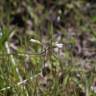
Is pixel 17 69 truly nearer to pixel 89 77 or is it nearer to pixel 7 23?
pixel 89 77

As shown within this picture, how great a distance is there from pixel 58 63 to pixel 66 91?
0.21 m

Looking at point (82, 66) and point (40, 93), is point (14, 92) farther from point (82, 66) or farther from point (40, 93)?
point (82, 66)

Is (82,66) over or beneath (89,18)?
beneath

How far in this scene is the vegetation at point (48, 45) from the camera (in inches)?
79.6

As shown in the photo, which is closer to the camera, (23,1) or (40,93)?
(40,93)

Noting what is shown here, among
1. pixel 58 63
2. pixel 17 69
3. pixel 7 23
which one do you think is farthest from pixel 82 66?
pixel 7 23

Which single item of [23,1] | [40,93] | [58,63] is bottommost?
[40,93]

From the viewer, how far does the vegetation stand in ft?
6.63

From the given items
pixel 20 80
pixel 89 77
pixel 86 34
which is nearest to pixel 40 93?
pixel 20 80

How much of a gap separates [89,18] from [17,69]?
1.05 m

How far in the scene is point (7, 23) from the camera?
2.79 meters

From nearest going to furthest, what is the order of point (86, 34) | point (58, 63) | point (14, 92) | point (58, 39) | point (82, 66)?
point (14, 92)
point (58, 63)
point (82, 66)
point (58, 39)
point (86, 34)

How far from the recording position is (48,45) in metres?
2.55

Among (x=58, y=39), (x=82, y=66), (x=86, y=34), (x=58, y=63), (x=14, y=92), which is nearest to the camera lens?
(x=14, y=92)
